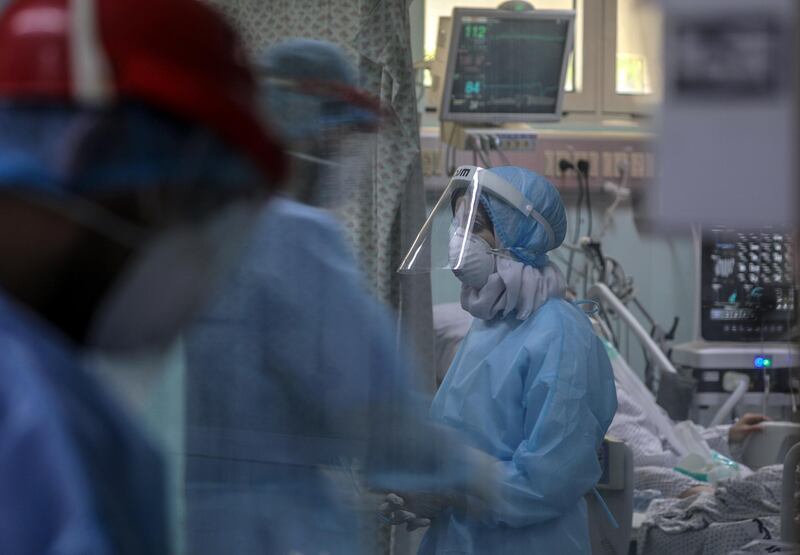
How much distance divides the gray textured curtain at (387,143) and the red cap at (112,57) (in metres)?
0.95

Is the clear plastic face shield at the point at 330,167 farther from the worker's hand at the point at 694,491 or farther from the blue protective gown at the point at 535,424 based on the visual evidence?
the worker's hand at the point at 694,491

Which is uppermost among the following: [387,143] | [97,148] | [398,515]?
[97,148]

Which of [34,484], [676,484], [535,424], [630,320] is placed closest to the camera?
[34,484]

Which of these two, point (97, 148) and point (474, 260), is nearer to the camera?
point (97, 148)

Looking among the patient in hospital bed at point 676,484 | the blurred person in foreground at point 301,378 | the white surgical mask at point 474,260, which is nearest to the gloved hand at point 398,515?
the blurred person in foreground at point 301,378

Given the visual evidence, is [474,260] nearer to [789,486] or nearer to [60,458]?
[789,486]

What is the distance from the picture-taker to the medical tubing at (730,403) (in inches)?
94.4

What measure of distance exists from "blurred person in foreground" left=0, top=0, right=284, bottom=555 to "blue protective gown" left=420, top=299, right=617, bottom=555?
1.06m

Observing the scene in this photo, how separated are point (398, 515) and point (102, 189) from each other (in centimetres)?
107

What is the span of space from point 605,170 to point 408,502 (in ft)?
A: 2.19

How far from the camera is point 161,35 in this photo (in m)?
0.73

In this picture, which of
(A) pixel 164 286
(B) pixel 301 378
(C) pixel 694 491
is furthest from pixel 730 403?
(A) pixel 164 286

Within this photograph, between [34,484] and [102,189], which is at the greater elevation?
[102,189]

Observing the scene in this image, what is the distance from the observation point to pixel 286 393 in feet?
4.27
